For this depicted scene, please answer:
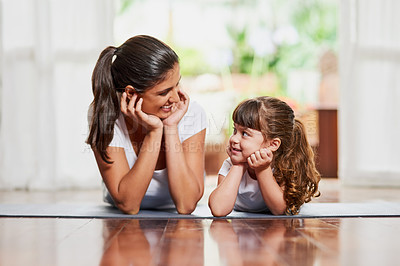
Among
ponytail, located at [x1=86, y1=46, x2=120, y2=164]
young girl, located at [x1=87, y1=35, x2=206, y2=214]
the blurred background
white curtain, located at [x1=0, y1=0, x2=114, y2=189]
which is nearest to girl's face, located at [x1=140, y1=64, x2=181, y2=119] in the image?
young girl, located at [x1=87, y1=35, x2=206, y2=214]

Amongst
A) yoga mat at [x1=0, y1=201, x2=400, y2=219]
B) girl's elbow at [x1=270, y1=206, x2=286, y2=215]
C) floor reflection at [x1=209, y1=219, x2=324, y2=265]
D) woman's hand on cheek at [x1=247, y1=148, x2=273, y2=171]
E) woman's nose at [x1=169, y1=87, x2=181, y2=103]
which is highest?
woman's nose at [x1=169, y1=87, x2=181, y2=103]

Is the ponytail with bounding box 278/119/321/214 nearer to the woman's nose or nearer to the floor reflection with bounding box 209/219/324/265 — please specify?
the floor reflection with bounding box 209/219/324/265

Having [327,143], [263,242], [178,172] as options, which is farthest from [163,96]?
[327,143]

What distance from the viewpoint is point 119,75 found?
1798 millimetres

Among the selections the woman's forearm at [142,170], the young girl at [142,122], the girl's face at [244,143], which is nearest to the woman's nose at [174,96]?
the young girl at [142,122]

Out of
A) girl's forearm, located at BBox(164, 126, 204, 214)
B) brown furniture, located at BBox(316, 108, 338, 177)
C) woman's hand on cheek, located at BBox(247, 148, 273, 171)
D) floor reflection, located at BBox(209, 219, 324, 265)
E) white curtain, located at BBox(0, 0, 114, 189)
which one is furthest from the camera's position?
brown furniture, located at BBox(316, 108, 338, 177)

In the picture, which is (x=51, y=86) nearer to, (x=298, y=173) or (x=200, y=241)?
(x=298, y=173)

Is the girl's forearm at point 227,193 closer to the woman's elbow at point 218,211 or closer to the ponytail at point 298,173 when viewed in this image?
the woman's elbow at point 218,211

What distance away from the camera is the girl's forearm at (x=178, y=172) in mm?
1824

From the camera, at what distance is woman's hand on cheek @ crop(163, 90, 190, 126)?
185 centimetres

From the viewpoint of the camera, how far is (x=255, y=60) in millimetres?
7621

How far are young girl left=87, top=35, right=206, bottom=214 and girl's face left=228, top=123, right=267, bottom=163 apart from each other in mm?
172

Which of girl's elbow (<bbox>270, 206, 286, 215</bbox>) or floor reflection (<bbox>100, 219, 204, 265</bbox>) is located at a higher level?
floor reflection (<bbox>100, 219, 204, 265</bbox>)

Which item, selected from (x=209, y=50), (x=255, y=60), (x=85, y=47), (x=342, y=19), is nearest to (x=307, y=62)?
Answer: (x=255, y=60)
